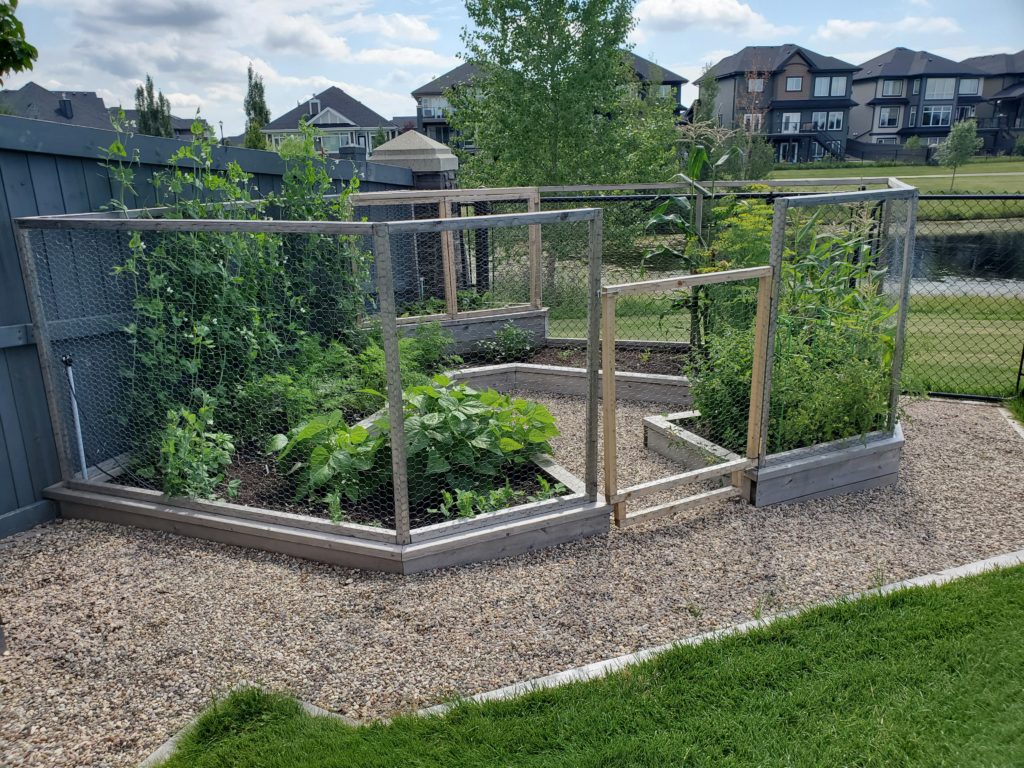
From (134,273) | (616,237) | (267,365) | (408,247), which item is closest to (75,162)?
(134,273)

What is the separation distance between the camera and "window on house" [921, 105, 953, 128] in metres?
57.0

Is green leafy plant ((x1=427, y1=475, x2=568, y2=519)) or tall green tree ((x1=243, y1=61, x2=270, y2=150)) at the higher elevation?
tall green tree ((x1=243, y1=61, x2=270, y2=150))

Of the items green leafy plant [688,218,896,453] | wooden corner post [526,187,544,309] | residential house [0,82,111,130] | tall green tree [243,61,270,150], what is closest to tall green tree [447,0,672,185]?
wooden corner post [526,187,544,309]

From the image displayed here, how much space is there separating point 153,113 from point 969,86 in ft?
201

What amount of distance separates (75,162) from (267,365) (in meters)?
→ 1.60

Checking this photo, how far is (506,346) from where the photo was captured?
7.01 metres

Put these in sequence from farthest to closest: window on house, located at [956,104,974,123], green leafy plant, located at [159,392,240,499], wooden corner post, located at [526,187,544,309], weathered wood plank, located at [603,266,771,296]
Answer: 1. window on house, located at [956,104,974,123]
2. wooden corner post, located at [526,187,544,309]
3. green leafy plant, located at [159,392,240,499]
4. weathered wood plank, located at [603,266,771,296]

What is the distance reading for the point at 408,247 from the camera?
26.4 ft

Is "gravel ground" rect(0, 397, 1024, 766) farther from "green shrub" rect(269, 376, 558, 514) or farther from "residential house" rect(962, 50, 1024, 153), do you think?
"residential house" rect(962, 50, 1024, 153)

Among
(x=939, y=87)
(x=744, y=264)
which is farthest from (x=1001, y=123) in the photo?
(x=744, y=264)

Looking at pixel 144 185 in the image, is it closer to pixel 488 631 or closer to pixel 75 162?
pixel 75 162

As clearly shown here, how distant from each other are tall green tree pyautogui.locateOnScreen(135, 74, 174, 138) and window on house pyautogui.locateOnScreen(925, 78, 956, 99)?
5643cm

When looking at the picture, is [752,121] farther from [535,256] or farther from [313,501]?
[313,501]

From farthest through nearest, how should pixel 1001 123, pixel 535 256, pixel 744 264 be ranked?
pixel 1001 123
pixel 535 256
pixel 744 264
